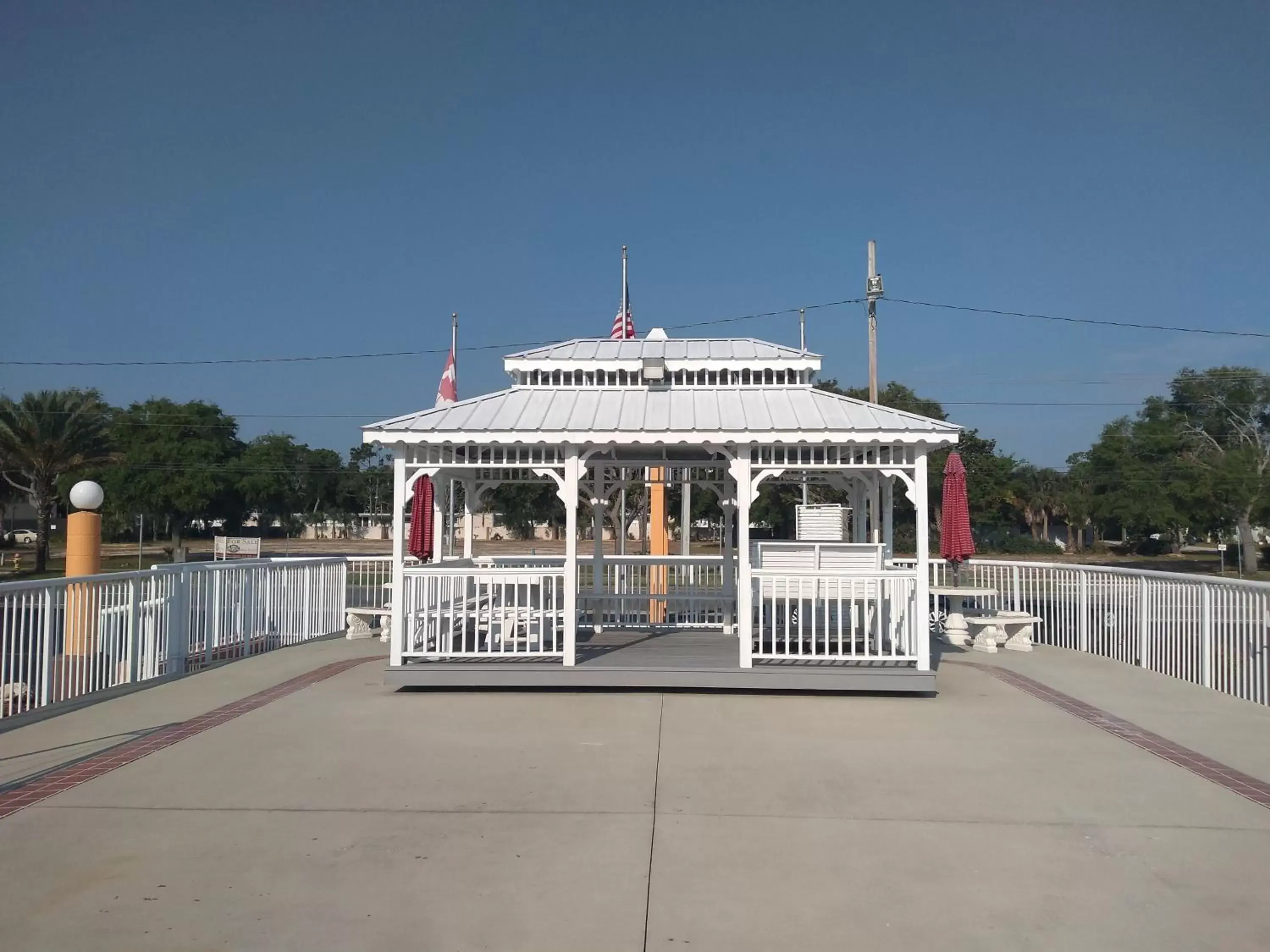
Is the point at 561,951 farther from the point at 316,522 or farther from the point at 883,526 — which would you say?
the point at 316,522

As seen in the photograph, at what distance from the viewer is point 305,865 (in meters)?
4.46

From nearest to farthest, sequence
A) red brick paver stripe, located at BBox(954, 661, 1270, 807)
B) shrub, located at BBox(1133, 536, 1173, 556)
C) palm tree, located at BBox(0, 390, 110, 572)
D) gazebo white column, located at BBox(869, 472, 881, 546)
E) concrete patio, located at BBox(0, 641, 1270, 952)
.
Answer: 1. concrete patio, located at BBox(0, 641, 1270, 952)
2. red brick paver stripe, located at BBox(954, 661, 1270, 807)
3. gazebo white column, located at BBox(869, 472, 881, 546)
4. palm tree, located at BBox(0, 390, 110, 572)
5. shrub, located at BBox(1133, 536, 1173, 556)

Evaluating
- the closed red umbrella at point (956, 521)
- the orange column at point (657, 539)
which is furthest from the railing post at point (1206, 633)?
the orange column at point (657, 539)

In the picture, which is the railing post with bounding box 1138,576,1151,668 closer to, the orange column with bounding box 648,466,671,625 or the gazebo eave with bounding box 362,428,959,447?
the gazebo eave with bounding box 362,428,959,447

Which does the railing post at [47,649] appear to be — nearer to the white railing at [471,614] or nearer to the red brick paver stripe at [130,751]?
the red brick paver stripe at [130,751]

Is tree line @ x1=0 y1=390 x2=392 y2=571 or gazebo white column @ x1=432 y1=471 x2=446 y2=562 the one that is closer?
gazebo white column @ x1=432 y1=471 x2=446 y2=562

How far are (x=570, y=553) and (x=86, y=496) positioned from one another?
6093mm

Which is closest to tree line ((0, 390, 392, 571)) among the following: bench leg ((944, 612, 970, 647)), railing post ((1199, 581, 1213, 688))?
bench leg ((944, 612, 970, 647))

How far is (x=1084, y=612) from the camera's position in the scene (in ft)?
39.9

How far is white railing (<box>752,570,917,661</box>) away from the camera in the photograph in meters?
8.66

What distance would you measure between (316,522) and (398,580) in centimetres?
6183

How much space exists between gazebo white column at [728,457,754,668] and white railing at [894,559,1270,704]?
323 cm

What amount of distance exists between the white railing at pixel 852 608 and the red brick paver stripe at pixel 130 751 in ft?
15.2

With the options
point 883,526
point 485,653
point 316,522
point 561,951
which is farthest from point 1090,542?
point 561,951
